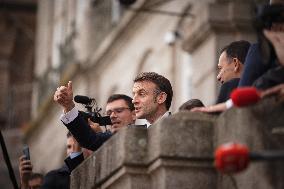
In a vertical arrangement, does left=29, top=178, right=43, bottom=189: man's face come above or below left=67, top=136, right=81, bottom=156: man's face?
below

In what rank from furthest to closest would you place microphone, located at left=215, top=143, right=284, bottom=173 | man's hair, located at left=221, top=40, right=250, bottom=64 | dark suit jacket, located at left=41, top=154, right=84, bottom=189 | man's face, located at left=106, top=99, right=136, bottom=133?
man's face, located at left=106, top=99, right=136, bottom=133 < dark suit jacket, located at left=41, top=154, right=84, bottom=189 < man's hair, located at left=221, top=40, right=250, bottom=64 < microphone, located at left=215, top=143, right=284, bottom=173

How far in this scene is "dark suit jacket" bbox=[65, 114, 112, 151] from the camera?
788cm

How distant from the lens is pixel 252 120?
248 inches

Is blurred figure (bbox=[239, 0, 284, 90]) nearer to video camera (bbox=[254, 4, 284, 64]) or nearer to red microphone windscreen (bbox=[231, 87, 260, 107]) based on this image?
video camera (bbox=[254, 4, 284, 64])

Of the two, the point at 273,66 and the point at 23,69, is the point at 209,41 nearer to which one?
the point at 273,66

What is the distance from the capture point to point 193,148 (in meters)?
6.73

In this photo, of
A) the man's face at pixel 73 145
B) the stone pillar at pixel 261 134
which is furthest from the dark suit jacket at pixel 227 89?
the man's face at pixel 73 145

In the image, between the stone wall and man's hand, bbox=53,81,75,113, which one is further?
man's hand, bbox=53,81,75,113

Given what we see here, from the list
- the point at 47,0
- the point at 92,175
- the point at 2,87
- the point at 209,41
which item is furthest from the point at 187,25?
the point at 2,87

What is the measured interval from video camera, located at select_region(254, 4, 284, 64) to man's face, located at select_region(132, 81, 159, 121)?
159 centimetres

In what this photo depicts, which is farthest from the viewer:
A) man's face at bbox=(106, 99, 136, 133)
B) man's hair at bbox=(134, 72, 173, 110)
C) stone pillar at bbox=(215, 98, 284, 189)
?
man's face at bbox=(106, 99, 136, 133)

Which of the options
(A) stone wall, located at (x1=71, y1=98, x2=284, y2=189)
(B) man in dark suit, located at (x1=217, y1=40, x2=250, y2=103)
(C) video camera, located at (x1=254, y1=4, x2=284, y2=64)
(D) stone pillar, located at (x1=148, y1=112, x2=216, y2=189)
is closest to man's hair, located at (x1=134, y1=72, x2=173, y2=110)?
(B) man in dark suit, located at (x1=217, y1=40, x2=250, y2=103)

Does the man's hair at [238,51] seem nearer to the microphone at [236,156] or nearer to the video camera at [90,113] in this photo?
the video camera at [90,113]

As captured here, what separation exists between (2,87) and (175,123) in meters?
38.2
